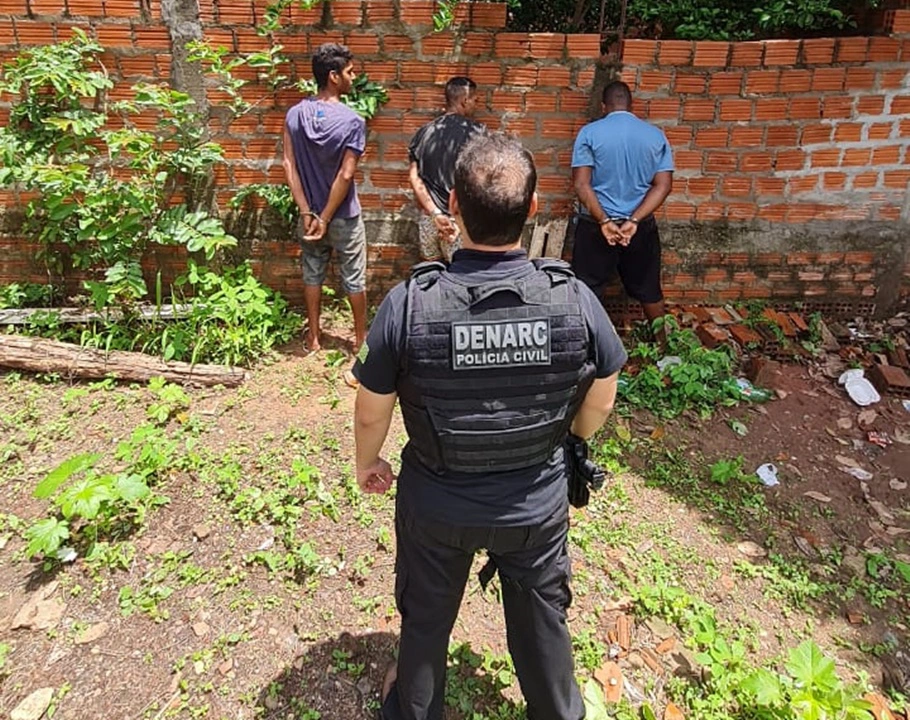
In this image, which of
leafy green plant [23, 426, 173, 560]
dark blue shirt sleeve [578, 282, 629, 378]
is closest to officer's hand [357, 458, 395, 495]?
dark blue shirt sleeve [578, 282, 629, 378]

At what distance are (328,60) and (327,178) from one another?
67 centimetres

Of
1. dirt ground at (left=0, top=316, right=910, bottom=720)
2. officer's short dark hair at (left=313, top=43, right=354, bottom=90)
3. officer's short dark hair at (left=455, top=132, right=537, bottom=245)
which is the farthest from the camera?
officer's short dark hair at (left=313, top=43, right=354, bottom=90)

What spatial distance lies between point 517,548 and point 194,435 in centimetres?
243

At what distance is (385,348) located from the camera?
183 centimetres

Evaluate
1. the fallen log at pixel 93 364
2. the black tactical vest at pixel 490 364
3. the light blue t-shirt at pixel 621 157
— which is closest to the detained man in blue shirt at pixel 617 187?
the light blue t-shirt at pixel 621 157

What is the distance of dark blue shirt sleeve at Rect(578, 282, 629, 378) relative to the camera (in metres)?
1.89

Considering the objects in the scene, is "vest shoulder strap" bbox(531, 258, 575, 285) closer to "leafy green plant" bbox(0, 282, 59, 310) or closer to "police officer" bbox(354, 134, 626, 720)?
"police officer" bbox(354, 134, 626, 720)

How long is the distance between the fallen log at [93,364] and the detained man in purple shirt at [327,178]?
2.53ft

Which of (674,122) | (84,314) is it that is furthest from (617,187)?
(84,314)

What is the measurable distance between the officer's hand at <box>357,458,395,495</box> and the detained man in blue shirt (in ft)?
9.08

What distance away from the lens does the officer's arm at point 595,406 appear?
6.55 feet

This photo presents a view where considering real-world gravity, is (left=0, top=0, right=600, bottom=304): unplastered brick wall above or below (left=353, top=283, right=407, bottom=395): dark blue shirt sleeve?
above

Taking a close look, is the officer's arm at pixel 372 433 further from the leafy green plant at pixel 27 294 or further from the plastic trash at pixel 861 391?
the leafy green plant at pixel 27 294

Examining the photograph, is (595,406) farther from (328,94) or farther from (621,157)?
(328,94)
